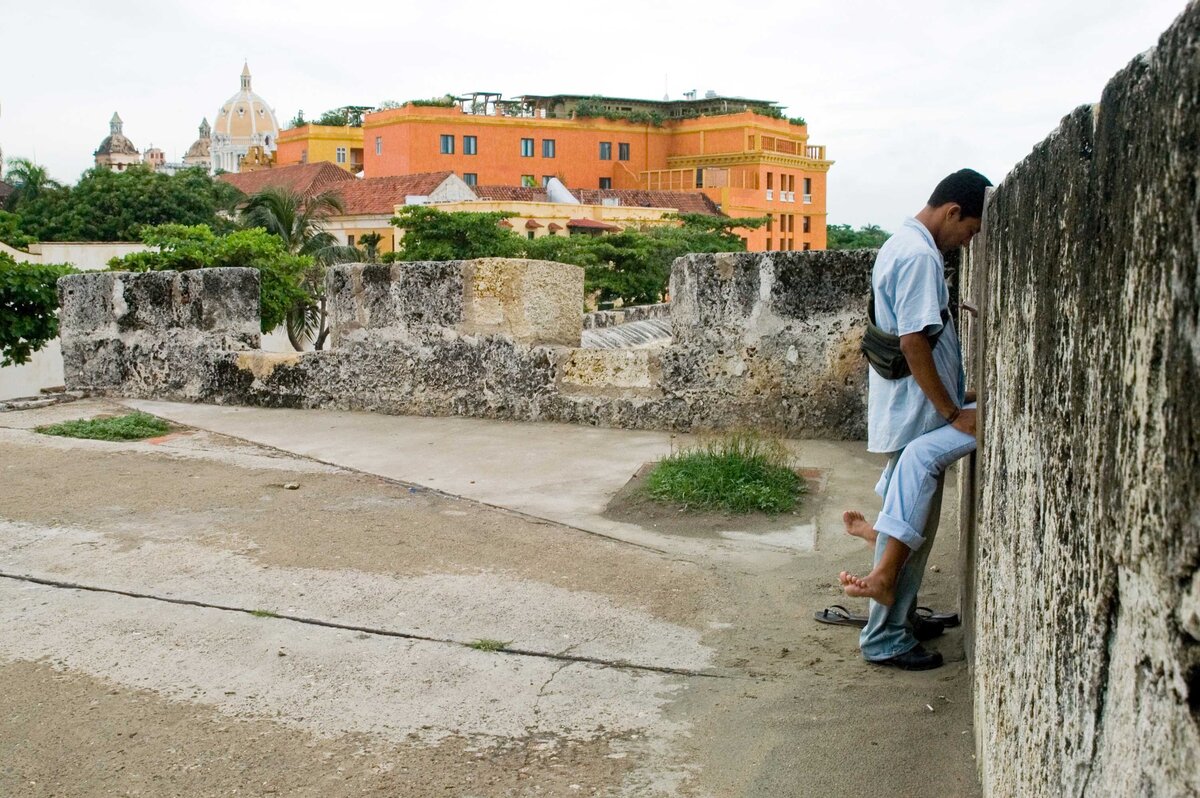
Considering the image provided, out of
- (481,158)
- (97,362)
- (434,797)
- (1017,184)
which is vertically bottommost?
(434,797)

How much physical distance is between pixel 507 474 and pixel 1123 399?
4673mm

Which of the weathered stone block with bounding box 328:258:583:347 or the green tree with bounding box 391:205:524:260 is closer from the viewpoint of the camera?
the weathered stone block with bounding box 328:258:583:347

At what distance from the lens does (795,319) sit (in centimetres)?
645

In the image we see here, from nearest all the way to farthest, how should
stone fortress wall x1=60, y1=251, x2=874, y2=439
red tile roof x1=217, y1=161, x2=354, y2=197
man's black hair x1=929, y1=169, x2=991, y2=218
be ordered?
man's black hair x1=929, y1=169, x2=991, y2=218 → stone fortress wall x1=60, y1=251, x2=874, y2=439 → red tile roof x1=217, y1=161, x2=354, y2=197

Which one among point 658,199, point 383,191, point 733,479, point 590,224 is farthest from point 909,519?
point 658,199

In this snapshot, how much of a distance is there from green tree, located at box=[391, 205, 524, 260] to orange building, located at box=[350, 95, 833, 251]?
82.4ft

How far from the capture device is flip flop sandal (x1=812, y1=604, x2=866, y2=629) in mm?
3611

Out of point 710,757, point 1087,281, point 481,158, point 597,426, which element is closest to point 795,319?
point 597,426

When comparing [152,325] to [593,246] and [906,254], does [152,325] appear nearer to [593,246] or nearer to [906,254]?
[906,254]

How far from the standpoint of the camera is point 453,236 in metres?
41.5

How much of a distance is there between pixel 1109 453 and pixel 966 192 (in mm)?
2166

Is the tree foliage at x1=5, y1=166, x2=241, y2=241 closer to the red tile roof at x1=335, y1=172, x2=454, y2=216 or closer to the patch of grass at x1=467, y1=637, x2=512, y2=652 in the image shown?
the red tile roof at x1=335, y1=172, x2=454, y2=216

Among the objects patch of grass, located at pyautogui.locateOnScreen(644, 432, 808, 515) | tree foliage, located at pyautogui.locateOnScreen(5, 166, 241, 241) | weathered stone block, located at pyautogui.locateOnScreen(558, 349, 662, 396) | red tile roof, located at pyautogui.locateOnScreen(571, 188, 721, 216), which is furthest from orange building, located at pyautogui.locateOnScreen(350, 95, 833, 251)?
patch of grass, located at pyautogui.locateOnScreen(644, 432, 808, 515)

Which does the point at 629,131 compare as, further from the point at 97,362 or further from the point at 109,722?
the point at 109,722
